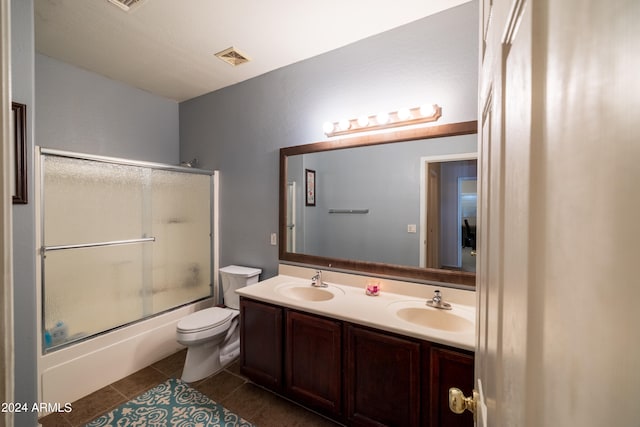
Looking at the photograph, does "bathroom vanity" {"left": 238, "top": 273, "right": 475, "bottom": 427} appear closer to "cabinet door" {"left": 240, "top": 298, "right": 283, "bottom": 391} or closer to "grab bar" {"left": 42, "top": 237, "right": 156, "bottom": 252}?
"cabinet door" {"left": 240, "top": 298, "right": 283, "bottom": 391}

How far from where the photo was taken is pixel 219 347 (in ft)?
7.74

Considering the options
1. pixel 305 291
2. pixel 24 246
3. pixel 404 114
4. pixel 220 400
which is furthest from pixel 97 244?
pixel 404 114

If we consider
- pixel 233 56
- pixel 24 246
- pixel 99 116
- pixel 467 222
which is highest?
pixel 233 56

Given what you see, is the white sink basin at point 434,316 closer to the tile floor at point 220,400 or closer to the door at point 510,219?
the tile floor at point 220,400

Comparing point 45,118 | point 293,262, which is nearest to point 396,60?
point 293,262

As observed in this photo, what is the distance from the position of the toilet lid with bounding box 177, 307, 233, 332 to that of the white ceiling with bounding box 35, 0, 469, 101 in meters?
2.23

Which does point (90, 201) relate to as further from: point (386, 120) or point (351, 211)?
point (386, 120)

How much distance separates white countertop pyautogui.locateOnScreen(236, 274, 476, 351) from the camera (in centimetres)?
133

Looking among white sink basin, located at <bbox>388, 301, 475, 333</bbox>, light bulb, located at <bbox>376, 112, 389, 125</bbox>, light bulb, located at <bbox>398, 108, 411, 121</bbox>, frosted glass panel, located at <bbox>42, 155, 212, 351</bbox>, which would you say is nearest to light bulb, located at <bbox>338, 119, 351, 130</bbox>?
light bulb, located at <bbox>376, 112, 389, 125</bbox>

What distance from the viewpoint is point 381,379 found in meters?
1.45

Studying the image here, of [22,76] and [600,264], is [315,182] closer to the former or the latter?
[22,76]

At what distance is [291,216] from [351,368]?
1308mm

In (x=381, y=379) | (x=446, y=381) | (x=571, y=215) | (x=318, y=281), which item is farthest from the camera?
(x=318, y=281)

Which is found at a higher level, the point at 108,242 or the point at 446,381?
the point at 108,242
